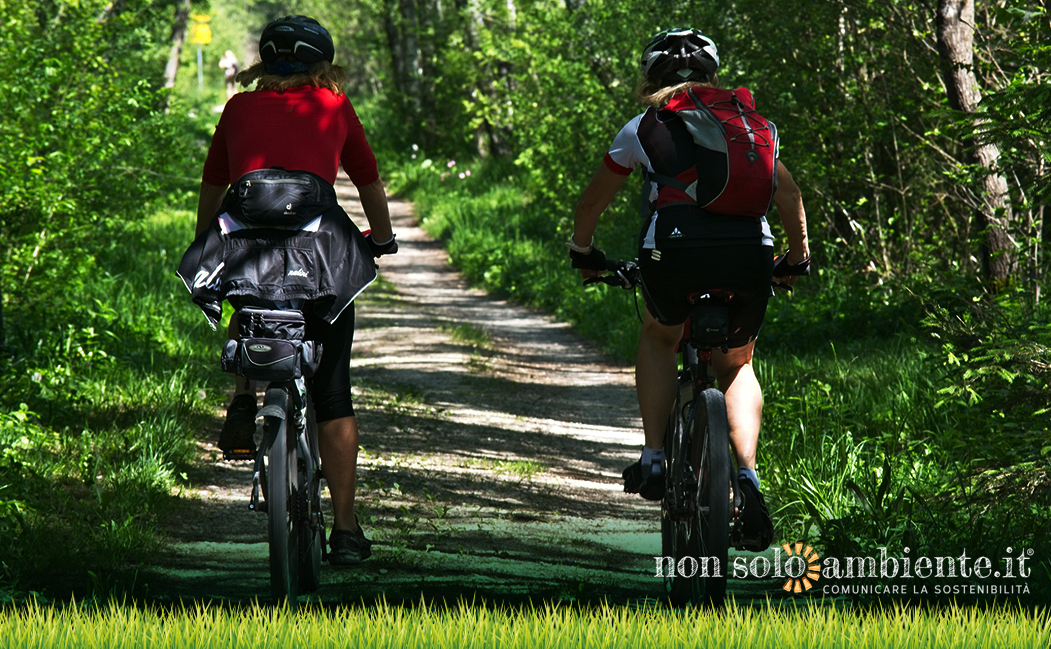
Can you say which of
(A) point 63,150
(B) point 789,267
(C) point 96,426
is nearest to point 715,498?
(B) point 789,267

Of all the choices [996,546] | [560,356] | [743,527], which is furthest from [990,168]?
[560,356]

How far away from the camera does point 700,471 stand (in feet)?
11.8

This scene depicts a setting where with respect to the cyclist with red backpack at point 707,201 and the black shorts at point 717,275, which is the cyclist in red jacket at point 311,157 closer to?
the cyclist with red backpack at point 707,201

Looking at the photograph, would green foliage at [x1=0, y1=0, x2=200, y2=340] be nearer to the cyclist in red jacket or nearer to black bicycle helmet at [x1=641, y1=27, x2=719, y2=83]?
the cyclist in red jacket

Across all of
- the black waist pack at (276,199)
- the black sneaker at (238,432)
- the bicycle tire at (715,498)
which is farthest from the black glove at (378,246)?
the bicycle tire at (715,498)

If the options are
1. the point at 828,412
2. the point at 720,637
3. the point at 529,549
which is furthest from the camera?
the point at 828,412

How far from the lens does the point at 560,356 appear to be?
10930 mm

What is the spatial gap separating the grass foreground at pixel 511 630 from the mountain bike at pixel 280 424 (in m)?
0.38

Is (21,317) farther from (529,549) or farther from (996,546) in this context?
(996,546)

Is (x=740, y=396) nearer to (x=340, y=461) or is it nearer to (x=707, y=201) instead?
(x=707, y=201)

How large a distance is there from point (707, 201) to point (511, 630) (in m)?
1.54

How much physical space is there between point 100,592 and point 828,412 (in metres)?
4.39

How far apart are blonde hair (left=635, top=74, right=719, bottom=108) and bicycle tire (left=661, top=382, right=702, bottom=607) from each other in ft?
3.41

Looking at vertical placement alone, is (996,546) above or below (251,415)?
below
